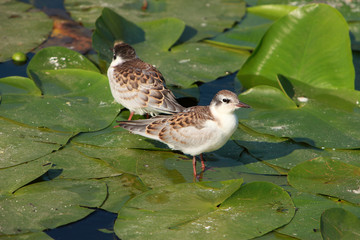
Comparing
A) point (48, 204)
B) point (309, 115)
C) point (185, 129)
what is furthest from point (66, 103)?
point (309, 115)

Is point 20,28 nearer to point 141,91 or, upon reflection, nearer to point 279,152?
point 141,91

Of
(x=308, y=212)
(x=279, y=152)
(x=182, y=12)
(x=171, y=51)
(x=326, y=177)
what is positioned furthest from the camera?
(x=182, y=12)

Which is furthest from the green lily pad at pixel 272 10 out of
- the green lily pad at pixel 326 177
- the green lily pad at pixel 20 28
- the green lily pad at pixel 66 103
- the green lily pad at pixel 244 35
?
the green lily pad at pixel 326 177

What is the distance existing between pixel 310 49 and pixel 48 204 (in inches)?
180

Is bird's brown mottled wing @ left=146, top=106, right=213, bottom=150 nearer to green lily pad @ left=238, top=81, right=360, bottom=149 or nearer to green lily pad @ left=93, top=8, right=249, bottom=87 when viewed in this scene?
green lily pad @ left=238, top=81, right=360, bottom=149

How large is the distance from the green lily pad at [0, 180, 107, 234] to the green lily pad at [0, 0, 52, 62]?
3658mm

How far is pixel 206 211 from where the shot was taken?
198 inches

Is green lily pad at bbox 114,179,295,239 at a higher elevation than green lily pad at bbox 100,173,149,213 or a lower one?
higher

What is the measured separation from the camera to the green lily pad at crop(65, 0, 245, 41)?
9.36m

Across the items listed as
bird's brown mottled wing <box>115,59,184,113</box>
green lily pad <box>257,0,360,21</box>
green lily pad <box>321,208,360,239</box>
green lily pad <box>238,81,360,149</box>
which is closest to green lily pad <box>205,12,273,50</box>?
green lily pad <box>257,0,360,21</box>

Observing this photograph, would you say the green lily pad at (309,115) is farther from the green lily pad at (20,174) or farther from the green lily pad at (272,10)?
the green lily pad at (20,174)

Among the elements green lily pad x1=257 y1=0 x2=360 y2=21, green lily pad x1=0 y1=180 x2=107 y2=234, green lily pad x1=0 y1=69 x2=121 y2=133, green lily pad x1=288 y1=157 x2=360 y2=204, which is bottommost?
green lily pad x1=0 y1=180 x2=107 y2=234

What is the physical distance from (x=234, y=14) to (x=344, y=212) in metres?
5.90

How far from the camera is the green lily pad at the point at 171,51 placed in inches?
314
